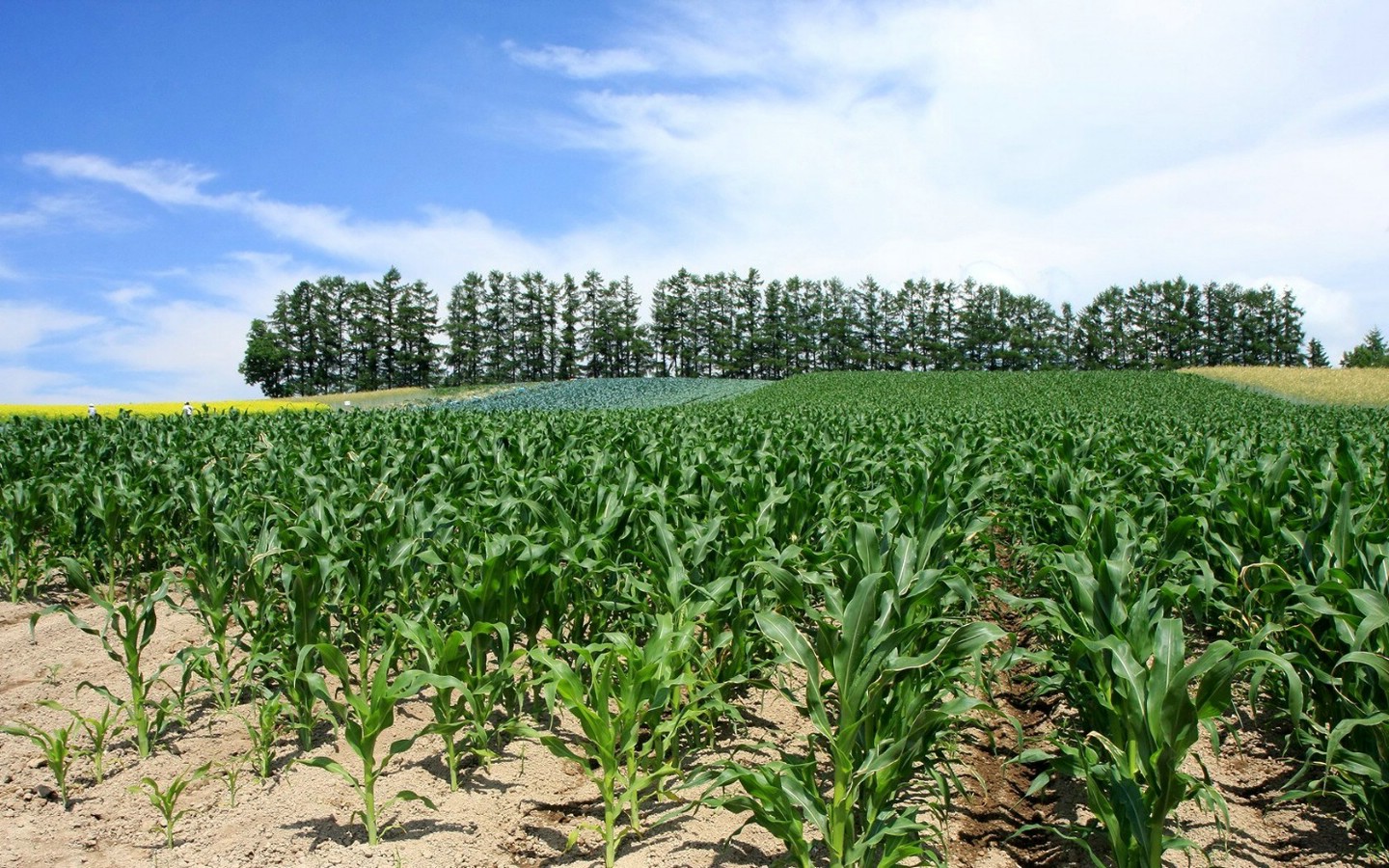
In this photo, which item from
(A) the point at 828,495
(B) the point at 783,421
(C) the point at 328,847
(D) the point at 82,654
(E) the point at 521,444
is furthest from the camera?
(B) the point at 783,421

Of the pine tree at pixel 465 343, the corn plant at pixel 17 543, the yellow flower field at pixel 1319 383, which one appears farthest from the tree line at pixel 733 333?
the corn plant at pixel 17 543

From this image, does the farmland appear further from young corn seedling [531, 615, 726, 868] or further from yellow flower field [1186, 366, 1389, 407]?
yellow flower field [1186, 366, 1389, 407]

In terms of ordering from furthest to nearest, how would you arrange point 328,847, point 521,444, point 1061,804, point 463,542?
point 521,444, point 463,542, point 1061,804, point 328,847

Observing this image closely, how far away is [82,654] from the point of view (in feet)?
17.5

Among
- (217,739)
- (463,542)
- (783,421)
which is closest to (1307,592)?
(463,542)

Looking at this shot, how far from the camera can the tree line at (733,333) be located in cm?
8519

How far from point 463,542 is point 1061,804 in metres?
3.40

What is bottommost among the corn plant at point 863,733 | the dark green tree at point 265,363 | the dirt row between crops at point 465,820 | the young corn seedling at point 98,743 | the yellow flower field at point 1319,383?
the dirt row between crops at point 465,820

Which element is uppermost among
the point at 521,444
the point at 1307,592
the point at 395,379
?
the point at 395,379

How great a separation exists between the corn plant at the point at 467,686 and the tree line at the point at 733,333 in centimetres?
8479

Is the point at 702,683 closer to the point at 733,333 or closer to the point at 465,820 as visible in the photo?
the point at 465,820

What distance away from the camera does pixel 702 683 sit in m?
3.63

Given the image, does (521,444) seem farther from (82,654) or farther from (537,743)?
(537,743)

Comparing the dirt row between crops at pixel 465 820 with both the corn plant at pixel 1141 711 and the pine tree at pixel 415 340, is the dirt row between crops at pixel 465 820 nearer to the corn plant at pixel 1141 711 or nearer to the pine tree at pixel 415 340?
the corn plant at pixel 1141 711
